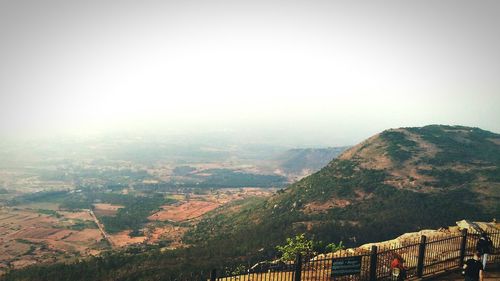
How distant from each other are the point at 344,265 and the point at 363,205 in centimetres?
5718

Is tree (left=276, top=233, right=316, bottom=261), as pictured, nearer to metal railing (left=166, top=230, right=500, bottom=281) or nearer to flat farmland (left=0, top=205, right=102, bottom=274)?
metal railing (left=166, top=230, right=500, bottom=281)

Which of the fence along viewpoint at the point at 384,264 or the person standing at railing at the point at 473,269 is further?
the fence along viewpoint at the point at 384,264

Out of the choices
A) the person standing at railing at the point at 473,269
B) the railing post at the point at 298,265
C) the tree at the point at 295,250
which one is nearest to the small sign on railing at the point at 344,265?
the railing post at the point at 298,265

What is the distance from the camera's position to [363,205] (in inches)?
2712

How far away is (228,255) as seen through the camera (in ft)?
174

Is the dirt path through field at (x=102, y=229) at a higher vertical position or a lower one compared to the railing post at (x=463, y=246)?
lower

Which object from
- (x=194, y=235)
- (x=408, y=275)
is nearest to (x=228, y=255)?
(x=194, y=235)

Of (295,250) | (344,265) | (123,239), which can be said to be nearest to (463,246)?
(344,265)

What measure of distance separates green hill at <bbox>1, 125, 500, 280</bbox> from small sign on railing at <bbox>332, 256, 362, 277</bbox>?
89.7 ft

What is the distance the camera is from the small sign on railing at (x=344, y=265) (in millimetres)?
14883

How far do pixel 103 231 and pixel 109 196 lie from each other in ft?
197

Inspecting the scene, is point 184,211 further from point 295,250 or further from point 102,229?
point 295,250

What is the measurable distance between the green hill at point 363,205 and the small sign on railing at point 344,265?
27.3m

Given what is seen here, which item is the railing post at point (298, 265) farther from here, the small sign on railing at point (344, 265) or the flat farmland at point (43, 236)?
the flat farmland at point (43, 236)
